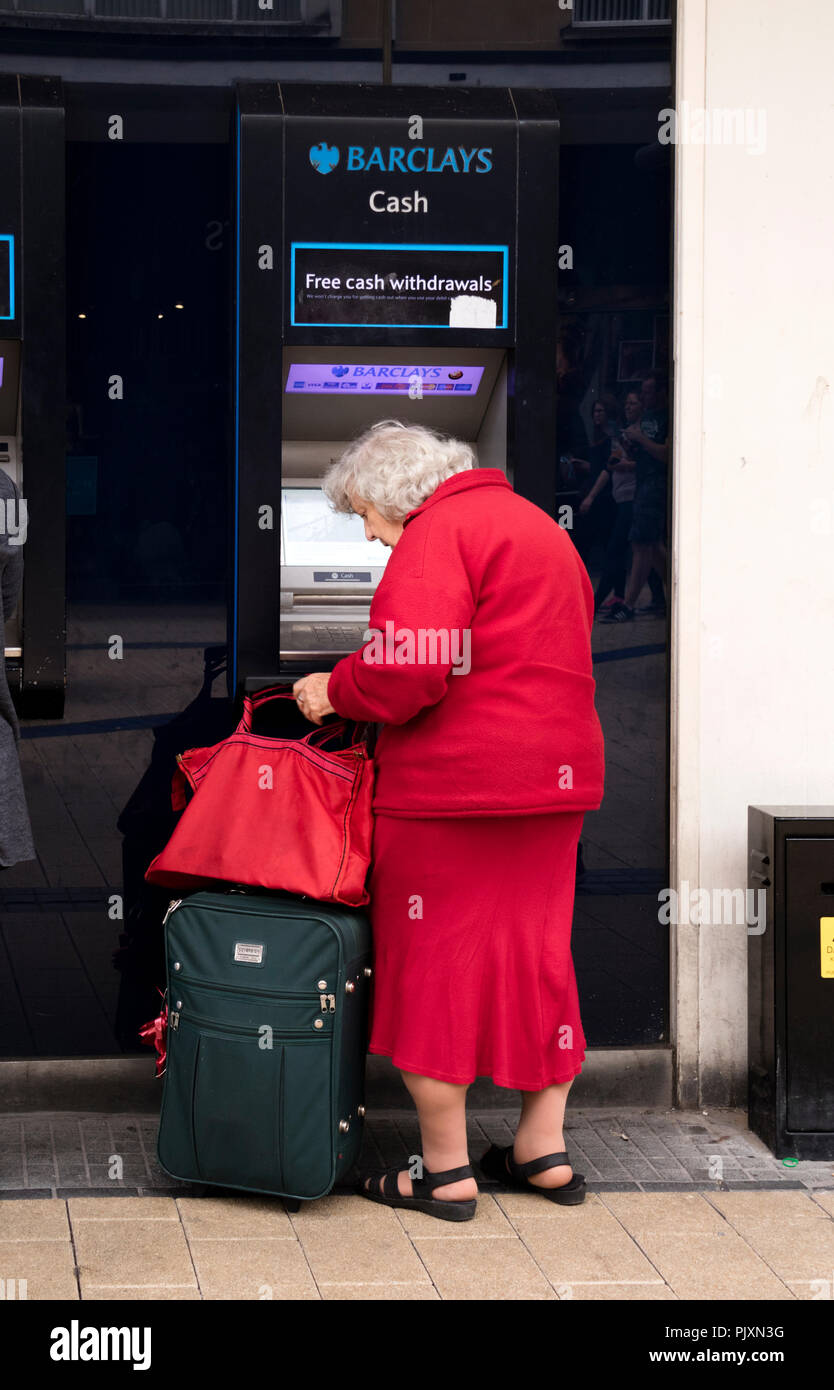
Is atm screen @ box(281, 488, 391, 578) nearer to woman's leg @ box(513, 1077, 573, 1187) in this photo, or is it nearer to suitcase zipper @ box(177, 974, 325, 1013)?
suitcase zipper @ box(177, 974, 325, 1013)

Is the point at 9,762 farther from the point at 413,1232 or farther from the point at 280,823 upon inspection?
the point at 413,1232

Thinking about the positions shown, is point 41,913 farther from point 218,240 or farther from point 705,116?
point 705,116

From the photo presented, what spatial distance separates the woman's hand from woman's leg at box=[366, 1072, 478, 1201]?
783 millimetres

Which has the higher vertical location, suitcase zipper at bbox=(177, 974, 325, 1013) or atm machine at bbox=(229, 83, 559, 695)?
atm machine at bbox=(229, 83, 559, 695)

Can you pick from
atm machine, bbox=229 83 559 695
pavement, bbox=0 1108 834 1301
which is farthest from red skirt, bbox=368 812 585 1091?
atm machine, bbox=229 83 559 695

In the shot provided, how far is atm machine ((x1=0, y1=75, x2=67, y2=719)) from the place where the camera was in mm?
→ 3322

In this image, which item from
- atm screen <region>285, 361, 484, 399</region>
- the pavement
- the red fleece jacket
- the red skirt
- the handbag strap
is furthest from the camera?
atm screen <region>285, 361, 484, 399</region>

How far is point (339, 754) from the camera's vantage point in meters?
3.24

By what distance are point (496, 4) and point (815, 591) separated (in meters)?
1.68

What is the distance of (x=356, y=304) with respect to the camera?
135 inches

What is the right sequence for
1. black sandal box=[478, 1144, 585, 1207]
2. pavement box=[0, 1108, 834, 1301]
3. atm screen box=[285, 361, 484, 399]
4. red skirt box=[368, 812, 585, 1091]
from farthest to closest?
atm screen box=[285, 361, 484, 399], black sandal box=[478, 1144, 585, 1207], red skirt box=[368, 812, 585, 1091], pavement box=[0, 1108, 834, 1301]

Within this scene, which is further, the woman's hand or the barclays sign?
the barclays sign

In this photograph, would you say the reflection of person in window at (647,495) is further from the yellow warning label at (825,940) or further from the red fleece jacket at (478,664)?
the yellow warning label at (825,940)

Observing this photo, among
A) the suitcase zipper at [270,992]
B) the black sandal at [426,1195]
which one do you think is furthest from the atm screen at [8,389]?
the black sandal at [426,1195]
